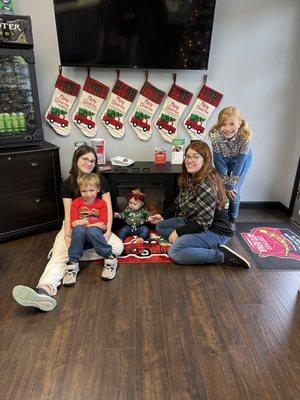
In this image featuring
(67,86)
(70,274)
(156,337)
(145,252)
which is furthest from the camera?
(67,86)

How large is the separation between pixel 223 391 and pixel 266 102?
7.83 feet

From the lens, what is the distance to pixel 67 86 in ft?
8.61

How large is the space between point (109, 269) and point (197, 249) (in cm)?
61

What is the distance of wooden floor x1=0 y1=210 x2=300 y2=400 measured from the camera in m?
1.31

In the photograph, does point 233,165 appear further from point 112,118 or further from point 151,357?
point 151,357

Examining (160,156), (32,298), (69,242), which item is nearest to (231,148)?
(160,156)

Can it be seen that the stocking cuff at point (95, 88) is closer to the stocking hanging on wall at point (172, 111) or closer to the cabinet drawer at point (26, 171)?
the stocking hanging on wall at point (172, 111)

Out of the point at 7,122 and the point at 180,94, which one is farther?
the point at 180,94

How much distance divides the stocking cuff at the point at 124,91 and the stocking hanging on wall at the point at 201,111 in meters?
0.54

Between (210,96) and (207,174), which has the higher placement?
(210,96)

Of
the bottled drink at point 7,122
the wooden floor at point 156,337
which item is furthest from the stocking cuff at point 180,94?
the wooden floor at point 156,337

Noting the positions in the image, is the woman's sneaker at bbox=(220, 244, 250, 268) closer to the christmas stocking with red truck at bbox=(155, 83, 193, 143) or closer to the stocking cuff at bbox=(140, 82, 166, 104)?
the christmas stocking with red truck at bbox=(155, 83, 193, 143)

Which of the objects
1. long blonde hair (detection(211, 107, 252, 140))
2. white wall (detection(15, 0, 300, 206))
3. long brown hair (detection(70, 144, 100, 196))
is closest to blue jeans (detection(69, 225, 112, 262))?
long brown hair (detection(70, 144, 100, 196))

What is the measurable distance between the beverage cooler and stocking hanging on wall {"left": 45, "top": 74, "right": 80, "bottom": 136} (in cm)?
27
